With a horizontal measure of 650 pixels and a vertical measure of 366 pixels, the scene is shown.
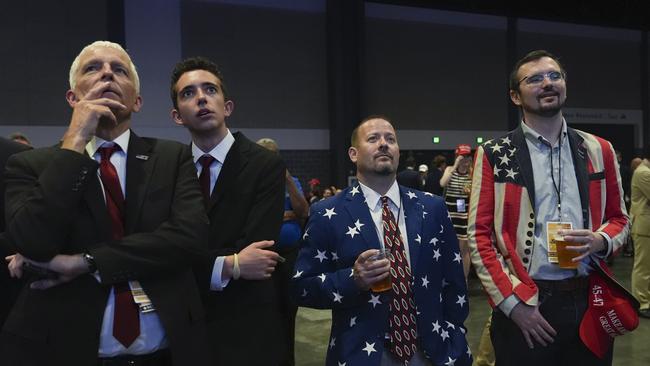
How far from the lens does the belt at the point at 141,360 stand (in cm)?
155

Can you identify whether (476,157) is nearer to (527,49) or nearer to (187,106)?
(187,106)

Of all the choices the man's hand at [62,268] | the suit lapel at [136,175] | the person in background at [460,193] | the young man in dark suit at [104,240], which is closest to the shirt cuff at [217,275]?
the young man in dark suit at [104,240]

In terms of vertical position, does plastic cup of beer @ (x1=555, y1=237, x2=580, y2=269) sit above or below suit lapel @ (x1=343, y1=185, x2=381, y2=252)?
below

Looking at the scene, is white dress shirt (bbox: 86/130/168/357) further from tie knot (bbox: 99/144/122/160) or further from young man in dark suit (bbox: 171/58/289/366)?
young man in dark suit (bbox: 171/58/289/366)

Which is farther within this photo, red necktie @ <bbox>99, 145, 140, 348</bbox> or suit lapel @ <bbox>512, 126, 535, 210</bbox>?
suit lapel @ <bbox>512, 126, 535, 210</bbox>

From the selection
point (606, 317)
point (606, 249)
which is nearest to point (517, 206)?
point (606, 249)

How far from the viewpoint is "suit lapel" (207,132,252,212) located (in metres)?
1.98

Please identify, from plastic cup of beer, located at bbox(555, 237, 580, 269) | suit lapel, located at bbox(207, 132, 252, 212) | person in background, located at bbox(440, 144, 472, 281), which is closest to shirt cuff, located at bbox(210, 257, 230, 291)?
suit lapel, located at bbox(207, 132, 252, 212)

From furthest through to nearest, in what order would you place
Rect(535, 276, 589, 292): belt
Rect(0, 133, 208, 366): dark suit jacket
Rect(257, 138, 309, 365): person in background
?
Rect(257, 138, 309, 365): person in background
Rect(535, 276, 589, 292): belt
Rect(0, 133, 208, 366): dark suit jacket

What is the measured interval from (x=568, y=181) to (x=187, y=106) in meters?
1.48

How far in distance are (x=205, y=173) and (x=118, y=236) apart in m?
0.54

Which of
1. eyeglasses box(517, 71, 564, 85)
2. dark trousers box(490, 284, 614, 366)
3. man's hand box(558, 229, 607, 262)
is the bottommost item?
dark trousers box(490, 284, 614, 366)

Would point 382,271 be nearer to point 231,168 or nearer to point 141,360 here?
point 231,168

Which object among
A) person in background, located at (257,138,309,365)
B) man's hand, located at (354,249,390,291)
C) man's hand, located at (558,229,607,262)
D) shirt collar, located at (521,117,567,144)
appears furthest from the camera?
person in background, located at (257,138,309,365)
